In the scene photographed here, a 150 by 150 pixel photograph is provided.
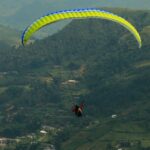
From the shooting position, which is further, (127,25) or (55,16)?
(127,25)

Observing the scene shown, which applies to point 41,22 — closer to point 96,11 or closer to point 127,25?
point 96,11

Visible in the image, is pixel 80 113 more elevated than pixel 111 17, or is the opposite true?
pixel 111 17

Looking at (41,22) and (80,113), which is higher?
(41,22)

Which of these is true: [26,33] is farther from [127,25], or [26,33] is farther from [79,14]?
[127,25]

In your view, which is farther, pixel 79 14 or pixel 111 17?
pixel 111 17

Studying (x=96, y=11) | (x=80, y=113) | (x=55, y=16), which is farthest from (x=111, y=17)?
(x=80, y=113)

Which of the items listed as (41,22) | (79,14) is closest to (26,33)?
(41,22)

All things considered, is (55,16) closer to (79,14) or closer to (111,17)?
(79,14)

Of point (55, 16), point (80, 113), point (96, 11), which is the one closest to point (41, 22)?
point (55, 16)
